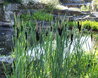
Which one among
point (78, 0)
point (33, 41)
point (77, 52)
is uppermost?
point (33, 41)

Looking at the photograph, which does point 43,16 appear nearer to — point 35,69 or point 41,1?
point 41,1

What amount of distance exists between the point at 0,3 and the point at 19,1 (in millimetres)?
1198

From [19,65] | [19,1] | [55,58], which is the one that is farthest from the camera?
[19,1]

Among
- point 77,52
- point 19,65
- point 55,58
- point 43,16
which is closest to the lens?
point 19,65

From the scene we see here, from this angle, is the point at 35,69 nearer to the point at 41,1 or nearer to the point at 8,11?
the point at 8,11

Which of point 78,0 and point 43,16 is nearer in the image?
point 43,16

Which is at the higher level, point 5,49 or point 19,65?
point 19,65

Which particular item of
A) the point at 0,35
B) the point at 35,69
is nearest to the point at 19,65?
the point at 35,69

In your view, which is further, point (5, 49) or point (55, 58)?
point (5, 49)

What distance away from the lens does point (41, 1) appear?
15.4 metres

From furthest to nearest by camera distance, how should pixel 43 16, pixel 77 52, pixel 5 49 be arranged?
pixel 43 16 < pixel 5 49 < pixel 77 52

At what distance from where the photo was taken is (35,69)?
9.87ft

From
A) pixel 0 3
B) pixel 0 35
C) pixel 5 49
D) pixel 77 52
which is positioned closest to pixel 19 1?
pixel 0 3

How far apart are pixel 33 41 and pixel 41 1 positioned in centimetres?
1260
